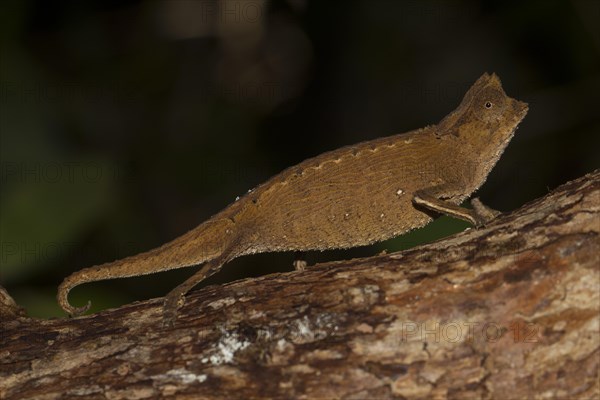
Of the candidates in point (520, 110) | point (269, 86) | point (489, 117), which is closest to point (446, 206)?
point (489, 117)

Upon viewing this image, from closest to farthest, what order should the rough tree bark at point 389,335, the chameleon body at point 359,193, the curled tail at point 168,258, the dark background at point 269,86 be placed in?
the rough tree bark at point 389,335, the curled tail at point 168,258, the chameleon body at point 359,193, the dark background at point 269,86

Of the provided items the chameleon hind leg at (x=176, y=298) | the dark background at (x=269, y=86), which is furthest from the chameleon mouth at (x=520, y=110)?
the dark background at (x=269, y=86)

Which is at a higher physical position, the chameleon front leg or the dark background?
the dark background

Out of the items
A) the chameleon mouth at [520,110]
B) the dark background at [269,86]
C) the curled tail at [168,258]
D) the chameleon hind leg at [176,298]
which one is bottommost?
the chameleon hind leg at [176,298]

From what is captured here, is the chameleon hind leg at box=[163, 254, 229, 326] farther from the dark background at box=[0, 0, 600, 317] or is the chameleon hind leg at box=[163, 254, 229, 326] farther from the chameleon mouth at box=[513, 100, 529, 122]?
the dark background at box=[0, 0, 600, 317]

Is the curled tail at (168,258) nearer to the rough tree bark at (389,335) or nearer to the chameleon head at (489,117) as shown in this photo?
the rough tree bark at (389,335)

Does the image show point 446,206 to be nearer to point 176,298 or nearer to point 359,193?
point 359,193

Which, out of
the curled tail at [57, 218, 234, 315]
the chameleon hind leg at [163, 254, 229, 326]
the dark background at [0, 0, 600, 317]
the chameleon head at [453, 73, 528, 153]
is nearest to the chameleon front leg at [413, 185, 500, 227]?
the chameleon head at [453, 73, 528, 153]
